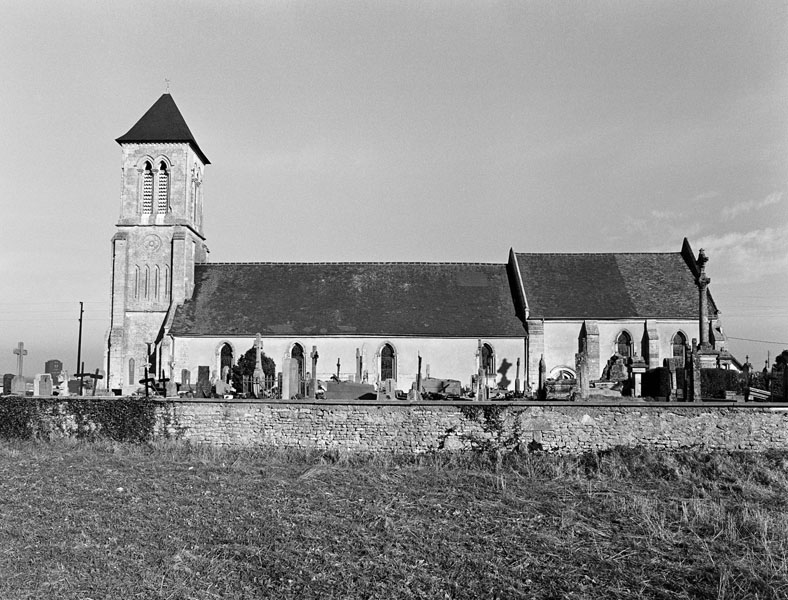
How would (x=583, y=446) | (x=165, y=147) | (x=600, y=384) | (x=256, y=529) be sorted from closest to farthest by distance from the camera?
(x=256, y=529) → (x=583, y=446) → (x=600, y=384) → (x=165, y=147)

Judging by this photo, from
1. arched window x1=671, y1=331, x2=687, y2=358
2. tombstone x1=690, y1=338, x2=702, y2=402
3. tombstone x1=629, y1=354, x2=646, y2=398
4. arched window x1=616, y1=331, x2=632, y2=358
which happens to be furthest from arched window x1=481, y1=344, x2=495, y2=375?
tombstone x1=690, y1=338, x2=702, y2=402

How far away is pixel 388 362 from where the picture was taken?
35875mm

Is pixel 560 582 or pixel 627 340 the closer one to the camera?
pixel 560 582

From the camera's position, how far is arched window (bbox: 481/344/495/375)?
1393 inches

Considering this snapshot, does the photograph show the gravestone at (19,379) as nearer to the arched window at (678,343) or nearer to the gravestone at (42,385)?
the gravestone at (42,385)

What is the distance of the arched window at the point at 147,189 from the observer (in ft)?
126

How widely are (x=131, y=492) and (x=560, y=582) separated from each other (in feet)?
26.8

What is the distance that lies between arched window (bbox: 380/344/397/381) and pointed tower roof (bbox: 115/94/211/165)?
15.4 metres

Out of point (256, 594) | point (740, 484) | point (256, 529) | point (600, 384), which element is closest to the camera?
point (256, 594)

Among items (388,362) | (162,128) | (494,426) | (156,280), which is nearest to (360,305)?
(388,362)

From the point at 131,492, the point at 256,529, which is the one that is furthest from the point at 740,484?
the point at 131,492

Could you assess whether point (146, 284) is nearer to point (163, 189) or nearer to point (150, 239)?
point (150, 239)

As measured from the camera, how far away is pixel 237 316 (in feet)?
120

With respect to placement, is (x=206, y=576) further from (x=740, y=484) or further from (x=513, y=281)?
(x=513, y=281)
